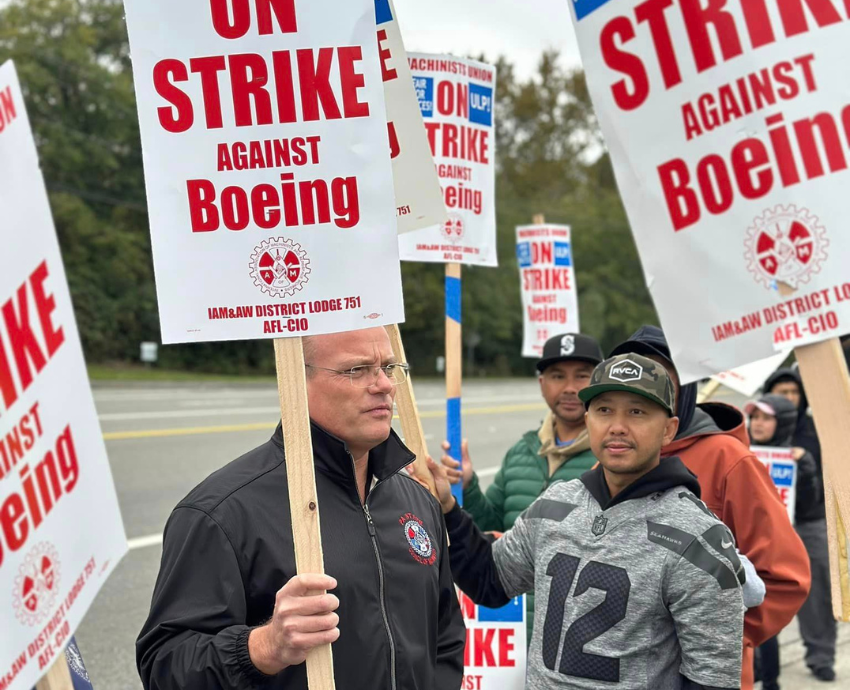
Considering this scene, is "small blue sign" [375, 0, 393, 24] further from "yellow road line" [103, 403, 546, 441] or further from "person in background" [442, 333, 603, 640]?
"yellow road line" [103, 403, 546, 441]

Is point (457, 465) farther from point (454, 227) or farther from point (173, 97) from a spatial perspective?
point (173, 97)

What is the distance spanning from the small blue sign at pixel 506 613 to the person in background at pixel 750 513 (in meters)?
1.18

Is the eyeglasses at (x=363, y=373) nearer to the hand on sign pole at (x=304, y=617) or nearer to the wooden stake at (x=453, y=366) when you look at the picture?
the hand on sign pole at (x=304, y=617)

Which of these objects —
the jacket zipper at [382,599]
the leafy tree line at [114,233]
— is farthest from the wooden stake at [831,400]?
the leafy tree line at [114,233]

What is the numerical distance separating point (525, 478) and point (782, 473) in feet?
8.18

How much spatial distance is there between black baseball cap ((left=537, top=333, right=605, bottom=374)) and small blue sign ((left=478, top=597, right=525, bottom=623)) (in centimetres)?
101

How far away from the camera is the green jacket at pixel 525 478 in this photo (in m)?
4.06

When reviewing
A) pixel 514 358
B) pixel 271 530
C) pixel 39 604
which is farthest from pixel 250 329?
pixel 514 358

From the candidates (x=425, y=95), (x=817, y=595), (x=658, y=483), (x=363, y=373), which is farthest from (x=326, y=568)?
(x=817, y=595)

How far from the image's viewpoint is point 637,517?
273 centimetres

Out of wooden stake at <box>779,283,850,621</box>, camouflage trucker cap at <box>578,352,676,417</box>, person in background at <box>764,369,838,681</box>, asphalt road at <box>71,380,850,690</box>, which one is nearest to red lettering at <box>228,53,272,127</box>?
wooden stake at <box>779,283,850,621</box>

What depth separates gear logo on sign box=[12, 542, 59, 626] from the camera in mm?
1550

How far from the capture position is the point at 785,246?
1909 mm

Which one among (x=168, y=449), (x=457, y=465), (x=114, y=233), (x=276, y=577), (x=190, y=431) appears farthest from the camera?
(x=114, y=233)
